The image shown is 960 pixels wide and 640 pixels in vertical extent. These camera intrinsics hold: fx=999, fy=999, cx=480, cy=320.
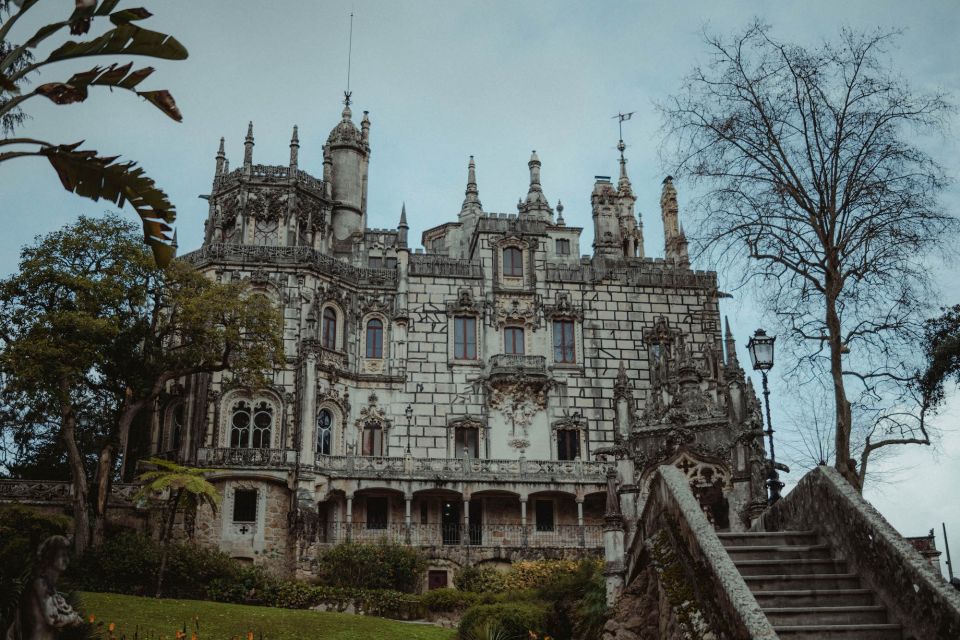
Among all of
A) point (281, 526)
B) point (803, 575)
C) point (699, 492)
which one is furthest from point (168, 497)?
point (803, 575)

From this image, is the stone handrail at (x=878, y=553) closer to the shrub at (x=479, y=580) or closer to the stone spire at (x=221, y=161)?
the shrub at (x=479, y=580)

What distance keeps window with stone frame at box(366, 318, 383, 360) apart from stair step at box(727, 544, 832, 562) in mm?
32989

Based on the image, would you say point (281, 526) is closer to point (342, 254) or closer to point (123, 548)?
point (123, 548)

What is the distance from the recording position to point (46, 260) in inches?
1404

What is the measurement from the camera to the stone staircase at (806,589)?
1149cm

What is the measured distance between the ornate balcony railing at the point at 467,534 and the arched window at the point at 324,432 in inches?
129

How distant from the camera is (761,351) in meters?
18.5

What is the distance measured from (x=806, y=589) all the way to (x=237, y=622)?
52.5 ft

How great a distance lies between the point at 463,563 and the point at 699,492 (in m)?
14.1

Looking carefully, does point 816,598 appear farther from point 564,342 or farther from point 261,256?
point 261,256

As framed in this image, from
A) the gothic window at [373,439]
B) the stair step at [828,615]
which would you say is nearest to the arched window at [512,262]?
the gothic window at [373,439]

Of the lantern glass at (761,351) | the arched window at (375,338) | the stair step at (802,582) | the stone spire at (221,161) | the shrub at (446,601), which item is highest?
the stone spire at (221,161)

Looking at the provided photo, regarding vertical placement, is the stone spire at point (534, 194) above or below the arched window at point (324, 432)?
above

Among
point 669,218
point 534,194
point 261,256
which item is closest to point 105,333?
point 261,256
